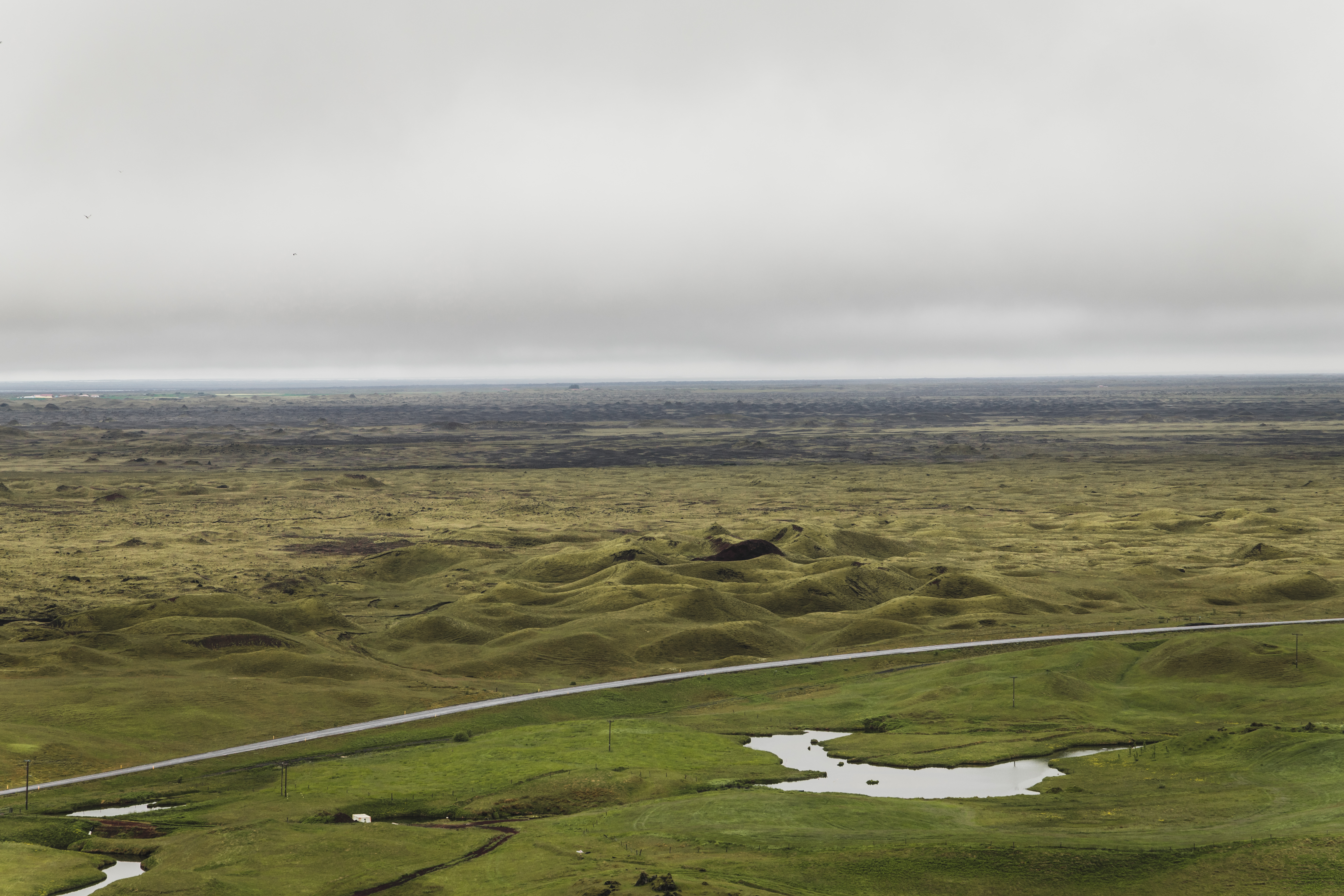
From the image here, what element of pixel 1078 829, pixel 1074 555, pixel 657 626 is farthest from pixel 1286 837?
pixel 1074 555

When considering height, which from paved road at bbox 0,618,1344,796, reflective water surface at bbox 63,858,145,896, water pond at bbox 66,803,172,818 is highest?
reflective water surface at bbox 63,858,145,896

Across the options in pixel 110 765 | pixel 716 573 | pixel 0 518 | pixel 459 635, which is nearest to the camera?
pixel 110 765

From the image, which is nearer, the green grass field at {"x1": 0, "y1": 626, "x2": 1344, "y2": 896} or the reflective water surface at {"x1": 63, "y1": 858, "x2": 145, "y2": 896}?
the reflective water surface at {"x1": 63, "y1": 858, "x2": 145, "y2": 896}

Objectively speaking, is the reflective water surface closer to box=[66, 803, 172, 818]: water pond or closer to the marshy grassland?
the marshy grassland

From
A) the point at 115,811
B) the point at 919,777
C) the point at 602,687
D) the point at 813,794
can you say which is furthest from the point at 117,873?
the point at 602,687

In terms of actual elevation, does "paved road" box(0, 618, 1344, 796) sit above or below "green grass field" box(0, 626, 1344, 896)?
below

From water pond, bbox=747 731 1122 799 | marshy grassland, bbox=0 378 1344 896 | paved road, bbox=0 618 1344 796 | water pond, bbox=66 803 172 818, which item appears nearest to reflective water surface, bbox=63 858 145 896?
marshy grassland, bbox=0 378 1344 896

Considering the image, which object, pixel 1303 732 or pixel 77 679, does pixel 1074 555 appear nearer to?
pixel 1303 732
